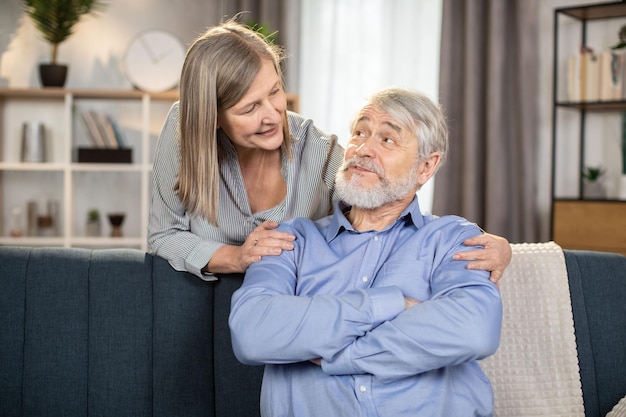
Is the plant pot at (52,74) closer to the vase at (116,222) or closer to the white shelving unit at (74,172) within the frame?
the white shelving unit at (74,172)

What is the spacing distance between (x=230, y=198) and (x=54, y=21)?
3153 millimetres

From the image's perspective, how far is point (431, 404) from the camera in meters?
1.73

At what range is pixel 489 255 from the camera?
5.94 feet

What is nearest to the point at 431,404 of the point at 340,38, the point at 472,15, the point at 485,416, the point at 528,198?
the point at 485,416

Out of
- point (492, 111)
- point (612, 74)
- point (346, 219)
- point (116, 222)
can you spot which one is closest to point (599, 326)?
point (346, 219)

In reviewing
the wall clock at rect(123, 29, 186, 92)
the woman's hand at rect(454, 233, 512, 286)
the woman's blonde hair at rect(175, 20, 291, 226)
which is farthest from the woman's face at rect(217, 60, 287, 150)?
the wall clock at rect(123, 29, 186, 92)

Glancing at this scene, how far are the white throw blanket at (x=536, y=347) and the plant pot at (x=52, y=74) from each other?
143 inches

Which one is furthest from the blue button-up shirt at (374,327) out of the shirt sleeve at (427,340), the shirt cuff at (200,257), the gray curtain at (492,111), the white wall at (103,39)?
the white wall at (103,39)

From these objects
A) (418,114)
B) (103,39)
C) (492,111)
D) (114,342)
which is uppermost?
(103,39)

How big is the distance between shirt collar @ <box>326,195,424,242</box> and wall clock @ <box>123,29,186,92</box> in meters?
3.31

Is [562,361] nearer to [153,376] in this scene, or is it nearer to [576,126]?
[153,376]

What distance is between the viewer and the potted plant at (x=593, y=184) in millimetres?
4340

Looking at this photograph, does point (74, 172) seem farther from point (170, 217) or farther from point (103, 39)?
point (170, 217)

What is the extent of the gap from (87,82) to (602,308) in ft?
13.7
